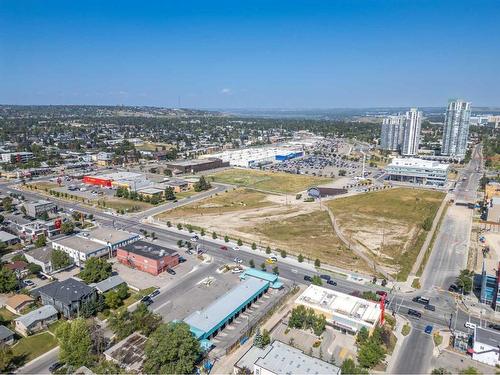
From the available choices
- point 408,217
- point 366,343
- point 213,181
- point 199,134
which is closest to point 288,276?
point 366,343

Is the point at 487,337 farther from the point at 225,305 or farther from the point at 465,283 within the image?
the point at 225,305

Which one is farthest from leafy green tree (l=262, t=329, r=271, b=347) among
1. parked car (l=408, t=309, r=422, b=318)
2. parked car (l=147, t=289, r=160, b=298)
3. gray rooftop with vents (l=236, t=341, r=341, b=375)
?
parked car (l=408, t=309, r=422, b=318)

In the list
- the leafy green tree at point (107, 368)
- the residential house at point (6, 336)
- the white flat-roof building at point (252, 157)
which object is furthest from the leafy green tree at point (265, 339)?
the white flat-roof building at point (252, 157)

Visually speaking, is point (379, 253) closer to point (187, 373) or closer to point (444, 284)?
point (444, 284)

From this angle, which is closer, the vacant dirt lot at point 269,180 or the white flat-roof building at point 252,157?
the vacant dirt lot at point 269,180

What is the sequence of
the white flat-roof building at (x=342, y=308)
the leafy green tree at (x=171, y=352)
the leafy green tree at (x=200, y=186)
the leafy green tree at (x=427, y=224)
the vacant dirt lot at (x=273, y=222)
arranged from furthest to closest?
1. the leafy green tree at (x=200, y=186)
2. the leafy green tree at (x=427, y=224)
3. the vacant dirt lot at (x=273, y=222)
4. the white flat-roof building at (x=342, y=308)
5. the leafy green tree at (x=171, y=352)

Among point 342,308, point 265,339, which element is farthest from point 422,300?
point 265,339

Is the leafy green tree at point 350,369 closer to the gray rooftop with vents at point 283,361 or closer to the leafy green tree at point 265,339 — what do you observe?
the gray rooftop with vents at point 283,361
